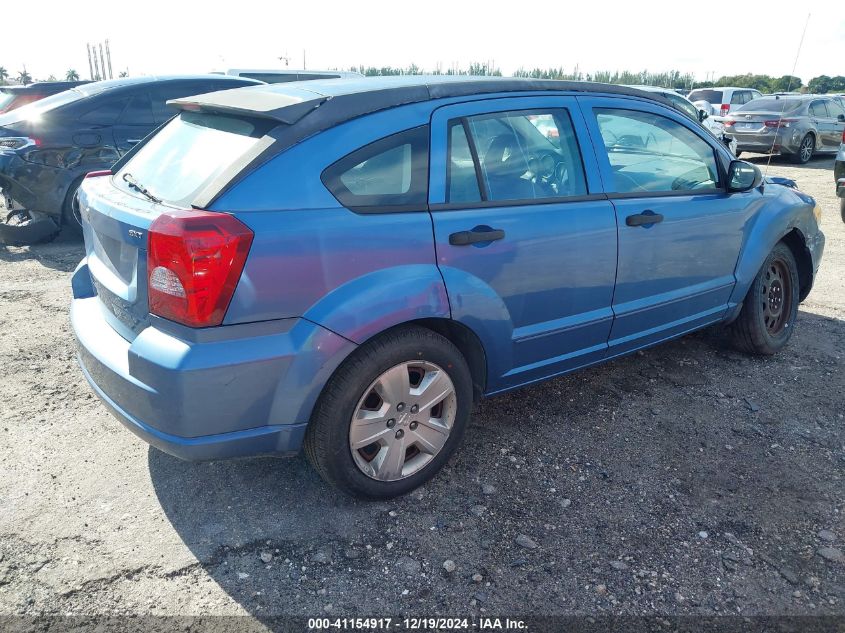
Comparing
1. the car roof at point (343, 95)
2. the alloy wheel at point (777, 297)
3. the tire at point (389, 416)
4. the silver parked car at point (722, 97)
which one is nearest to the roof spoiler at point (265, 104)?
the car roof at point (343, 95)

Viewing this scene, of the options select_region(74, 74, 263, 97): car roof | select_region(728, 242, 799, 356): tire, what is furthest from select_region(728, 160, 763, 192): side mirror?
select_region(74, 74, 263, 97): car roof

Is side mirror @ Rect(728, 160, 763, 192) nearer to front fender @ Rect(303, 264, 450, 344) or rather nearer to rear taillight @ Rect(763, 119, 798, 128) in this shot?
front fender @ Rect(303, 264, 450, 344)

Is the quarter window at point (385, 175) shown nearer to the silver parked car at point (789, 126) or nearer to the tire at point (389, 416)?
the tire at point (389, 416)

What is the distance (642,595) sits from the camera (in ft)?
7.91

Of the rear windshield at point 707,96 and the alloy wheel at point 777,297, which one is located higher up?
the rear windshield at point 707,96

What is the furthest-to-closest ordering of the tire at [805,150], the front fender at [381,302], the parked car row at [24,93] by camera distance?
1. the tire at [805,150]
2. the parked car row at [24,93]
3. the front fender at [381,302]

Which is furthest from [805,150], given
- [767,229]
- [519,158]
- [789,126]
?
[519,158]

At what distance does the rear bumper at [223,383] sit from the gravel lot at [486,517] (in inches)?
18.0

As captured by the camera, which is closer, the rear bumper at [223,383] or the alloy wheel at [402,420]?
the rear bumper at [223,383]

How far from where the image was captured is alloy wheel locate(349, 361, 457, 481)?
2727 millimetres

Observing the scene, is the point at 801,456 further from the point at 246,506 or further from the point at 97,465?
the point at 97,465

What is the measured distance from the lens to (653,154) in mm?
3805

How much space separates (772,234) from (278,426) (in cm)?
338

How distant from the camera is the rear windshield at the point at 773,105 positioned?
601 inches
